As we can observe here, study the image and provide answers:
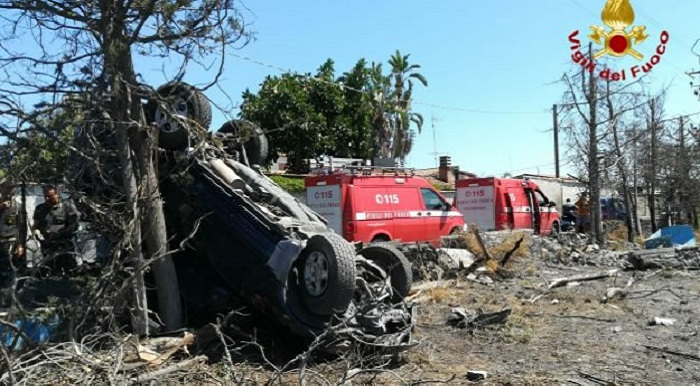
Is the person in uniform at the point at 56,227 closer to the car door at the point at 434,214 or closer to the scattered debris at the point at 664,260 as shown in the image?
the car door at the point at 434,214

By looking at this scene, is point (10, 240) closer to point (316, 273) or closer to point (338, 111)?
point (316, 273)

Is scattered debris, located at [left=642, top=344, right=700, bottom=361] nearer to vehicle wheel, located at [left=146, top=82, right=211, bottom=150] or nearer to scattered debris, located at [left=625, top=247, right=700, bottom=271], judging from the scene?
vehicle wheel, located at [left=146, top=82, right=211, bottom=150]

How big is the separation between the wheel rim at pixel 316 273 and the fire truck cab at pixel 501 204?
1309 cm

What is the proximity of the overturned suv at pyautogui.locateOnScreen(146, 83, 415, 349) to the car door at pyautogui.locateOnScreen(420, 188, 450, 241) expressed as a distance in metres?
7.73

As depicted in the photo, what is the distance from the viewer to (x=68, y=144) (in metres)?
5.56

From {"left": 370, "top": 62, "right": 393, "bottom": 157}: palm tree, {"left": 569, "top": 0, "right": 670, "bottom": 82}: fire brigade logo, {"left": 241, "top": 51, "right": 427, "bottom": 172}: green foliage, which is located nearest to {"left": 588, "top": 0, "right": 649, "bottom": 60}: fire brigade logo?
{"left": 569, "top": 0, "right": 670, "bottom": 82}: fire brigade logo

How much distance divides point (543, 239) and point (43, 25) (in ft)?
41.7

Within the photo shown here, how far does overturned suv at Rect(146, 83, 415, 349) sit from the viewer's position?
586 cm

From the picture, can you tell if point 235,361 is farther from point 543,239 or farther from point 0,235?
point 543,239

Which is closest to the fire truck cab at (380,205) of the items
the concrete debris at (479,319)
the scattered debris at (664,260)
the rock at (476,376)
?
the scattered debris at (664,260)

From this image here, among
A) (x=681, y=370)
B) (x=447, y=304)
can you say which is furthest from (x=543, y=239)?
(x=681, y=370)

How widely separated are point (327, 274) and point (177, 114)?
6.90 feet

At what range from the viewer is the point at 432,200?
1556 cm

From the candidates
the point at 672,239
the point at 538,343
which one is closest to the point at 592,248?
the point at 672,239
